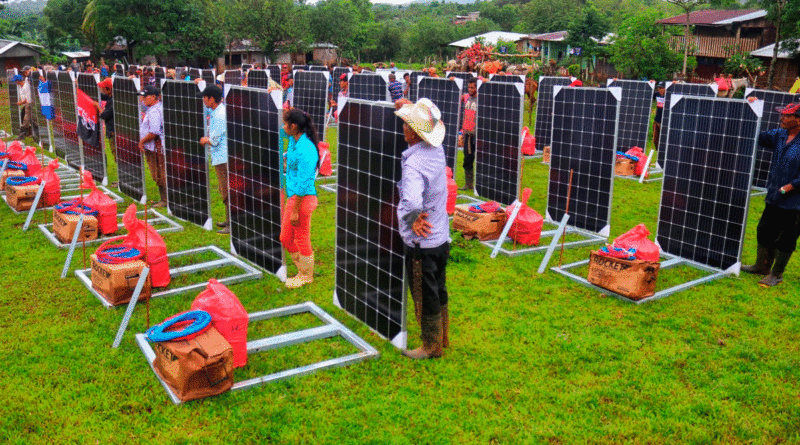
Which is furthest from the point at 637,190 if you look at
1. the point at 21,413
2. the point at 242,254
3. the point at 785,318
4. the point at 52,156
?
the point at 52,156

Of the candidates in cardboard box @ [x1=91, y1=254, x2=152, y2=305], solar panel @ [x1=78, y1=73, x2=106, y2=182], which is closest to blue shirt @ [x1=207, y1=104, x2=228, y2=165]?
cardboard box @ [x1=91, y1=254, x2=152, y2=305]

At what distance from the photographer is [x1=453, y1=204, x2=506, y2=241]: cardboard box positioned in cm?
898

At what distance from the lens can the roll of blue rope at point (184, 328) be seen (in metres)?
4.73

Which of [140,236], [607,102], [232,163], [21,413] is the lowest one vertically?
[21,413]

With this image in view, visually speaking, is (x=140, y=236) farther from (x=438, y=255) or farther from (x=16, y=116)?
(x=16, y=116)

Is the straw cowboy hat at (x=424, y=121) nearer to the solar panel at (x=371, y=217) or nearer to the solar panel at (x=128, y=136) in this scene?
the solar panel at (x=371, y=217)

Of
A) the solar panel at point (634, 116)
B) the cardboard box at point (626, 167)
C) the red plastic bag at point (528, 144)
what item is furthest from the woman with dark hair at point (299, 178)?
the solar panel at point (634, 116)

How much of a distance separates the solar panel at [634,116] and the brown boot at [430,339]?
37.6 feet

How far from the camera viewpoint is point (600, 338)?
6023 mm

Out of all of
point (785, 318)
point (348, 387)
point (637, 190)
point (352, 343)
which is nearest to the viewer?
point (348, 387)

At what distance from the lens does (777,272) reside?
24.6 ft

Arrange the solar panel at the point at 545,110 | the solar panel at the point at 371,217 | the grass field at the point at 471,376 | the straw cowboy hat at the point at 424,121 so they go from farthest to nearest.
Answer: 1. the solar panel at the point at 545,110
2. the solar panel at the point at 371,217
3. the straw cowboy hat at the point at 424,121
4. the grass field at the point at 471,376

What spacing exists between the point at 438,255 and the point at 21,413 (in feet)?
10.7

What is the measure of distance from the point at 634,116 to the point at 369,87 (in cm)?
644
